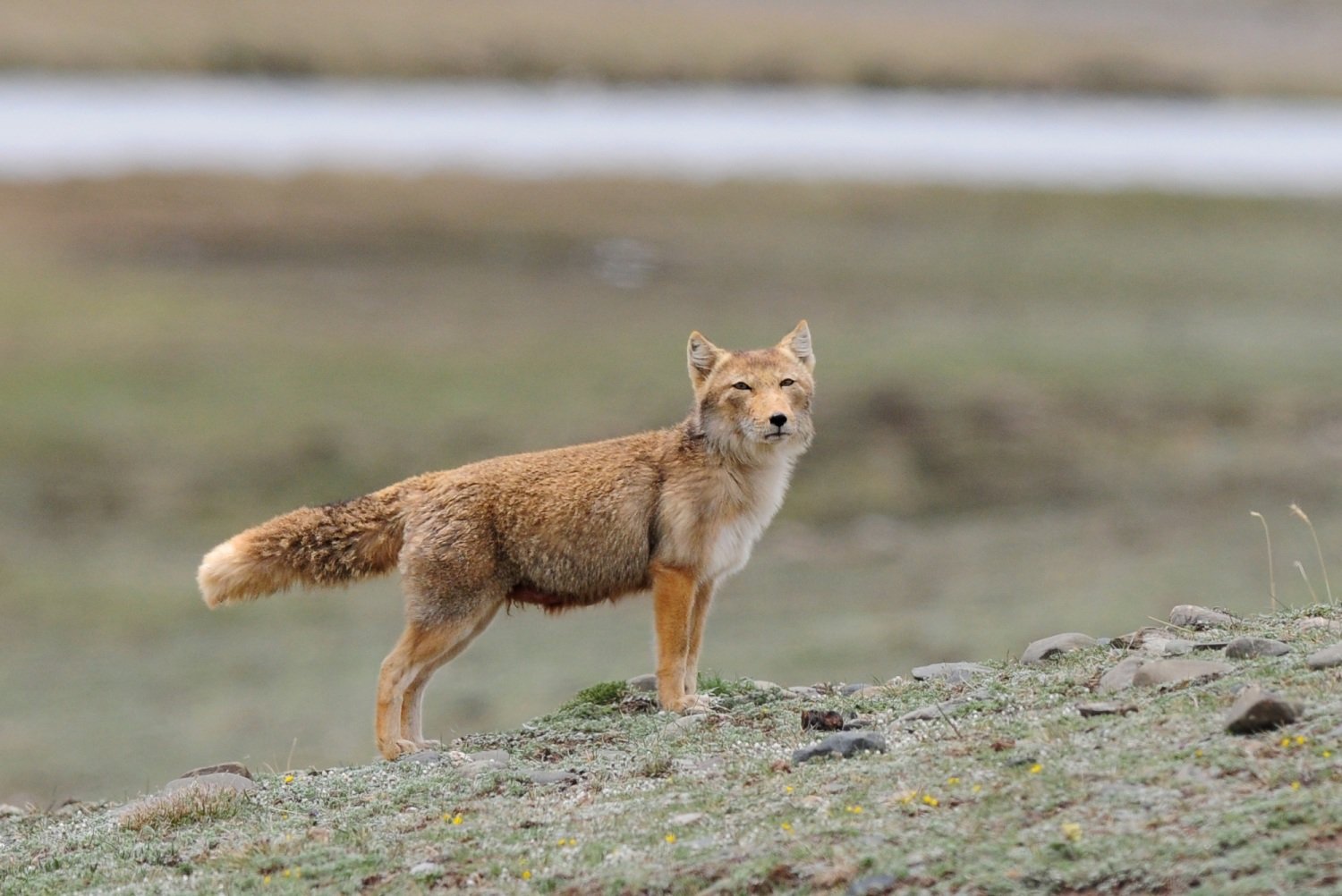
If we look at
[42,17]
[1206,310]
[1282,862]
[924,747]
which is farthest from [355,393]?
[42,17]

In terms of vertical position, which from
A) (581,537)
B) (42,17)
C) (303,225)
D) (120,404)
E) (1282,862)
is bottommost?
(1282,862)

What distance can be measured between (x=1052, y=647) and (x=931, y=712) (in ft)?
5.60

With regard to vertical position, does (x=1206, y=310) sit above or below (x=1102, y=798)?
above

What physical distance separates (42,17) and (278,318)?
28749mm

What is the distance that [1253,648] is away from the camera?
32.5 feet

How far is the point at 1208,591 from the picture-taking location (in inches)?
884

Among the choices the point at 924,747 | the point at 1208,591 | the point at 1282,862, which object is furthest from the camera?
the point at 1208,591

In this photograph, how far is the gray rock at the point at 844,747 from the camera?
362 inches

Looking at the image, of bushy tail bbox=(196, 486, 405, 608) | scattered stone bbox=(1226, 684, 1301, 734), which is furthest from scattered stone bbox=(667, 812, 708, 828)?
bushy tail bbox=(196, 486, 405, 608)

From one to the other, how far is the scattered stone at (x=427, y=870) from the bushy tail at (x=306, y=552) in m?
3.75

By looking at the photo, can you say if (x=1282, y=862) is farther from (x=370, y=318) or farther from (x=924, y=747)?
(x=370, y=318)

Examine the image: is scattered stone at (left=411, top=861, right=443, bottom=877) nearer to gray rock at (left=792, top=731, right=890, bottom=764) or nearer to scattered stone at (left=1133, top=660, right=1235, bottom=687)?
gray rock at (left=792, top=731, right=890, bottom=764)

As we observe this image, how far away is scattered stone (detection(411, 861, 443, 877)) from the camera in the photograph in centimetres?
825

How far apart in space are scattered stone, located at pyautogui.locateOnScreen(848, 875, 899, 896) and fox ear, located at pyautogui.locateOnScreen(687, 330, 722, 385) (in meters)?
5.56
